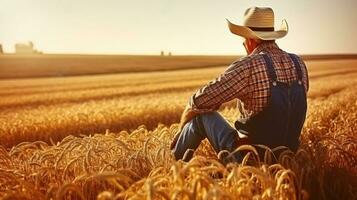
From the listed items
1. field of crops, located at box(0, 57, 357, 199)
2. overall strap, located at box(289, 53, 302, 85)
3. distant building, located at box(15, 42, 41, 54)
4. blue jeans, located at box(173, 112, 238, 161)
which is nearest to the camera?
field of crops, located at box(0, 57, 357, 199)

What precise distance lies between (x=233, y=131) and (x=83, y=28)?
3033 millimetres

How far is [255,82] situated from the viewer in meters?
2.28

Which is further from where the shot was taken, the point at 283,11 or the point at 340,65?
the point at 340,65

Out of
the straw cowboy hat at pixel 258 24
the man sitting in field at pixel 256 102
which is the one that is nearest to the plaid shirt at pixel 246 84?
the man sitting in field at pixel 256 102

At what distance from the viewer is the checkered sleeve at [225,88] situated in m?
2.27

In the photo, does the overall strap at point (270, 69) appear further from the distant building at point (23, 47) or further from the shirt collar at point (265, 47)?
the distant building at point (23, 47)

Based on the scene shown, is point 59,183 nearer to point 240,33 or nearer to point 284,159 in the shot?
point 284,159

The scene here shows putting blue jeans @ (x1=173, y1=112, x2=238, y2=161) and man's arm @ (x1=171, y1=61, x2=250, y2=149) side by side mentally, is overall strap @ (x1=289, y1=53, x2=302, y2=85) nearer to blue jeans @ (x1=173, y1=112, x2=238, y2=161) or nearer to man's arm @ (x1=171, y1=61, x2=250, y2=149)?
man's arm @ (x1=171, y1=61, x2=250, y2=149)

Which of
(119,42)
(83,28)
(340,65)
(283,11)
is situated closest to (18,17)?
(83,28)

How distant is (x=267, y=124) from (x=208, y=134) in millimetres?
234

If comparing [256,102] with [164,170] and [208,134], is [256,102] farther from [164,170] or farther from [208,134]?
[164,170]

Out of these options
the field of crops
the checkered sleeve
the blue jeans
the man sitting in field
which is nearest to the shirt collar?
the man sitting in field

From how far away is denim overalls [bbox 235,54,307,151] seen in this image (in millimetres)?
2305

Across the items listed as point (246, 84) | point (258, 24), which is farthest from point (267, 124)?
point (258, 24)
